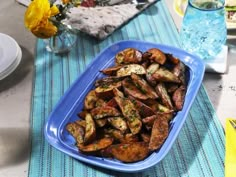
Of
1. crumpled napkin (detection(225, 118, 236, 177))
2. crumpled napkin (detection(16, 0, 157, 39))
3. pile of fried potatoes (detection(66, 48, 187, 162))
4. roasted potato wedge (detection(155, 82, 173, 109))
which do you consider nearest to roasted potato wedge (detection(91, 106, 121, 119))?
pile of fried potatoes (detection(66, 48, 187, 162))

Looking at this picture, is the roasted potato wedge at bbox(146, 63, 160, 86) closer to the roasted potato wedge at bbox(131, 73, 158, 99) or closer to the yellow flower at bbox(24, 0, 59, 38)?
the roasted potato wedge at bbox(131, 73, 158, 99)

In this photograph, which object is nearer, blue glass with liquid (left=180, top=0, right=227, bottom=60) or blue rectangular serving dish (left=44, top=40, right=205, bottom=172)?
blue rectangular serving dish (left=44, top=40, right=205, bottom=172)

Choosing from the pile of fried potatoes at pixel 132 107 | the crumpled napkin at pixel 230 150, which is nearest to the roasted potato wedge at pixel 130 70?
the pile of fried potatoes at pixel 132 107

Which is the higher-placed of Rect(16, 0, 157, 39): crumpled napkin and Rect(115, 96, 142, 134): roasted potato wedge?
Rect(115, 96, 142, 134): roasted potato wedge

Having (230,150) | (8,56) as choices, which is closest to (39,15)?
(8,56)

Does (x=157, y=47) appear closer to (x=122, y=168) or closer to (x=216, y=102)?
(x=216, y=102)

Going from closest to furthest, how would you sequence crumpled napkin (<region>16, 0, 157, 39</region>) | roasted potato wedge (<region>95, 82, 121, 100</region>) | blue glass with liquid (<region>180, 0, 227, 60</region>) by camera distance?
roasted potato wedge (<region>95, 82, 121, 100</region>), blue glass with liquid (<region>180, 0, 227, 60</region>), crumpled napkin (<region>16, 0, 157, 39</region>)
